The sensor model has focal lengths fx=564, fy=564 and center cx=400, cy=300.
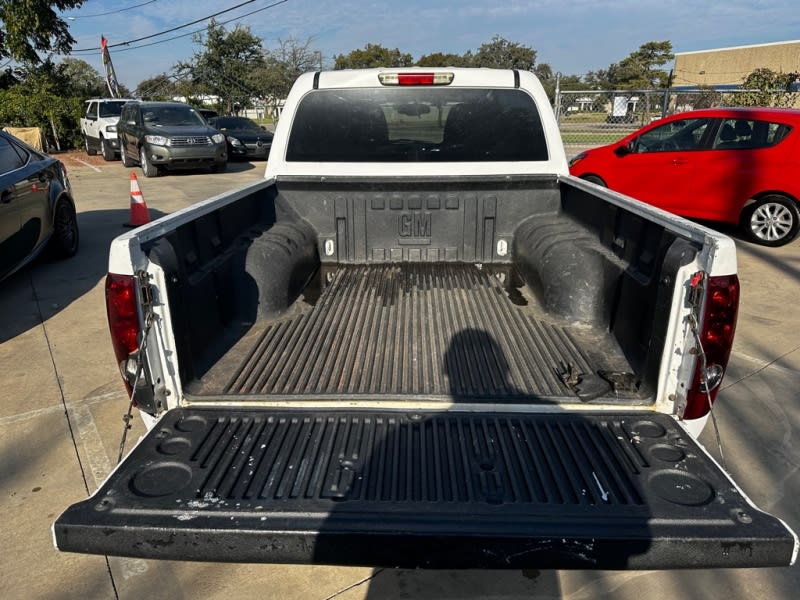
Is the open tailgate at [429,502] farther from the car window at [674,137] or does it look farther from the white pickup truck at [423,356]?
the car window at [674,137]

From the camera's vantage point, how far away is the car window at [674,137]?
8.20 metres

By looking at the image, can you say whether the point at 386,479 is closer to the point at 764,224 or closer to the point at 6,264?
the point at 6,264

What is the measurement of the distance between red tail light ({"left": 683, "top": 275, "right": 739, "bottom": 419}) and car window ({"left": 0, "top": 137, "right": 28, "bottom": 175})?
20.4 ft

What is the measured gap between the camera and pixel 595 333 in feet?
9.93

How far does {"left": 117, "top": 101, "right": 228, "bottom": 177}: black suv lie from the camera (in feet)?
46.0

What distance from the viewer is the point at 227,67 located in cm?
4172

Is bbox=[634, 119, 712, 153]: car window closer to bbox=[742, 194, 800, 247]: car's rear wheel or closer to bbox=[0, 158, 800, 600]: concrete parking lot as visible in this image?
bbox=[742, 194, 800, 247]: car's rear wheel

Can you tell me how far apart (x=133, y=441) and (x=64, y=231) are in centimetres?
480

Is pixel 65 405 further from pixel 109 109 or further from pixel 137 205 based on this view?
pixel 109 109

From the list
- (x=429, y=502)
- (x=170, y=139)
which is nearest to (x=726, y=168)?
(x=429, y=502)

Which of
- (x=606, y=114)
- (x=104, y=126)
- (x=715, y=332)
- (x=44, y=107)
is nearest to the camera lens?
(x=715, y=332)

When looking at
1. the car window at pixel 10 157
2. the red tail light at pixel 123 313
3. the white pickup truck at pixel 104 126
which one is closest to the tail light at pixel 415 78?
the red tail light at pixel 123 313

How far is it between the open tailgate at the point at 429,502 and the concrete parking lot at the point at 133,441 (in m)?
0.78

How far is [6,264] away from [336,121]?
360cm
